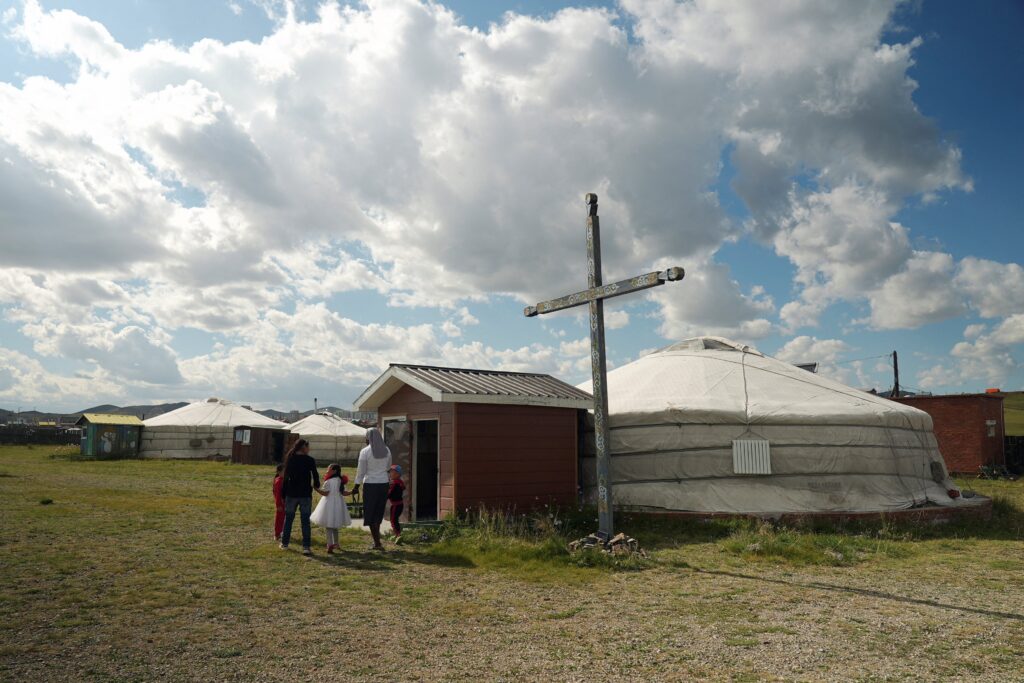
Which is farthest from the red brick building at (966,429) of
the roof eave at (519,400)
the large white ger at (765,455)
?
the roof eave at (519,400)

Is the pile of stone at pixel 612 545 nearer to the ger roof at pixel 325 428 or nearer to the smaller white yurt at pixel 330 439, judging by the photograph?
the smaller white yurt at pixel 330 439

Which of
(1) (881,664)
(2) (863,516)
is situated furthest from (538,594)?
(2) (863,516)

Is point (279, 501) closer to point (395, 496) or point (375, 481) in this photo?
point (375, 481)

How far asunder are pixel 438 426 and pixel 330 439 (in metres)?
19.5

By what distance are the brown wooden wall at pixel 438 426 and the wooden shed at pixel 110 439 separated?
958 inches

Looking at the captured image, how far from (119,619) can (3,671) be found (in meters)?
1.25

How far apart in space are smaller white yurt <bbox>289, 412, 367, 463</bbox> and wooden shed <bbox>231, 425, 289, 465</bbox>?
1104mm

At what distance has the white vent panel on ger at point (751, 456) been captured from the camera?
1149 centimetres

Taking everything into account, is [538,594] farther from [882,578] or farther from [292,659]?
[882,578]

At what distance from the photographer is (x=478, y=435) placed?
409 inches

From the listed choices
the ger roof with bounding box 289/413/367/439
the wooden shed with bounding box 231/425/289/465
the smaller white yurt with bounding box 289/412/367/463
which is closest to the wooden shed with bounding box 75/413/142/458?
the wooden shed with bounding box 231/425/289/465

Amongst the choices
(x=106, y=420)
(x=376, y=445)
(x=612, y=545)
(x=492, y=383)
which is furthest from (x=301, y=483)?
(x=106, y=420)

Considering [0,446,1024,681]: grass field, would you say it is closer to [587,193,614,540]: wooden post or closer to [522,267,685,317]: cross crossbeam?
[587,193,614,540]: wooden post

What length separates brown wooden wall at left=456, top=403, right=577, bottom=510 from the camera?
1025 centimetres
